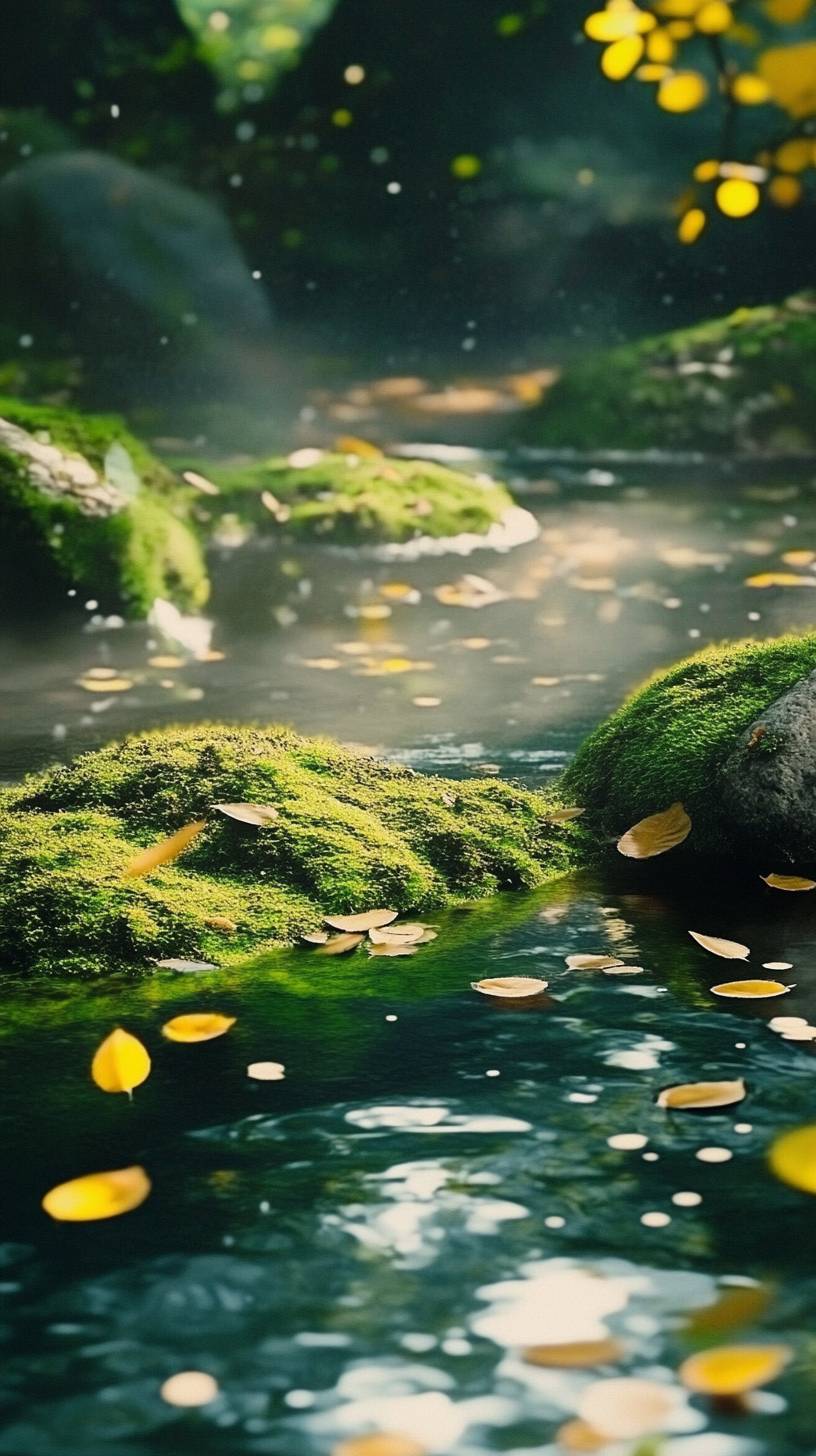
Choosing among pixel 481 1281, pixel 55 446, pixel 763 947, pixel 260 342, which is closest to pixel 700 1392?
pixel 481 1281

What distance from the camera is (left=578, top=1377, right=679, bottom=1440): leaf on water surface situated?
2.21 meters

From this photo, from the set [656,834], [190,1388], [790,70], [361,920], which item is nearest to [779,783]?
[656,834]

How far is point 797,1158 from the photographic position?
296cm

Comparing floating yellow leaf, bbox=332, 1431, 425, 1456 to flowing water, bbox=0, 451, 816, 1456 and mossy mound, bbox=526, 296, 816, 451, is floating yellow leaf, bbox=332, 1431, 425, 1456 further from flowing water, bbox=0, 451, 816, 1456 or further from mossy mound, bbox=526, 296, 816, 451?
mossy mound, bbox=526, 296, 816, 451

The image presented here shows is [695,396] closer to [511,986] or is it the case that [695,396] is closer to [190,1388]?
[511,986]

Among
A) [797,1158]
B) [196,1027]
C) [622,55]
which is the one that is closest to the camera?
[797,1158]

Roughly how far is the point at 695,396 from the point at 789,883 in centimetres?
930

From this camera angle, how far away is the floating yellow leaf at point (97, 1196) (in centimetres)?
281

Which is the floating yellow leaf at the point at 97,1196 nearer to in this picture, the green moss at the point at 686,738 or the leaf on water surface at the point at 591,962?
the leaf on water surface at the point at 591,962

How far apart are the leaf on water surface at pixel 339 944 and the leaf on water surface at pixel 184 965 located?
0.27 metres

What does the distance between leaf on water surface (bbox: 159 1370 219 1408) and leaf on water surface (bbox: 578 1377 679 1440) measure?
20.3 inches

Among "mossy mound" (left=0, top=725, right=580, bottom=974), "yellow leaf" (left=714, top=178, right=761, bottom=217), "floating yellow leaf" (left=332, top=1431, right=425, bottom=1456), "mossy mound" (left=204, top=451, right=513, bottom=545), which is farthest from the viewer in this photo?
"mossy mound" (left=204, top=451, right=513, bottom=545)

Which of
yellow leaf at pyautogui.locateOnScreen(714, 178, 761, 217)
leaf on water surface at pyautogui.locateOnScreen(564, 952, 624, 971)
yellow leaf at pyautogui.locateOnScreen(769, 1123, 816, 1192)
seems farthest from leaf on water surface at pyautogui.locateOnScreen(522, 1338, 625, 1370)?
yellow leaf at pyautogui.locateOnScreen(714, 178, 761, 217)

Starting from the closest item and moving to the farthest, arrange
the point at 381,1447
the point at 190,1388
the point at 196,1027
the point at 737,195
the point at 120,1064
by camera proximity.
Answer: the point at 381,1447, the point at 190,1388, the point at 120,1064, the point at 196,1027, the point at 737,195
